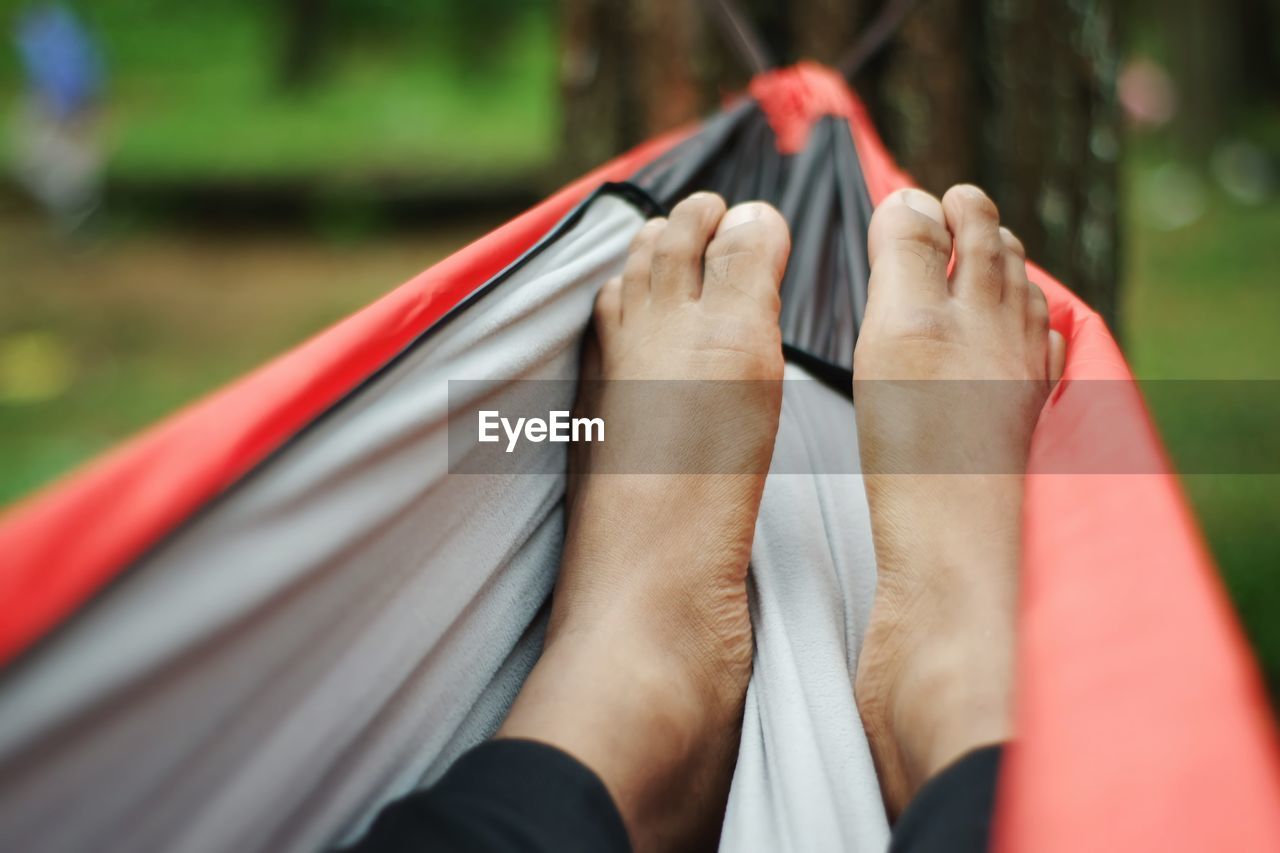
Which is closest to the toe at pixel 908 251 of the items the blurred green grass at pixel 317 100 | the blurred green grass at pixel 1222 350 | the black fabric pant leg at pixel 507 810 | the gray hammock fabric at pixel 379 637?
the gray hammock fabric at pixel 379 637

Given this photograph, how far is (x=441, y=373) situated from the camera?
64 centimetres

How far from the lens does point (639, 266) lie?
0.85 metres

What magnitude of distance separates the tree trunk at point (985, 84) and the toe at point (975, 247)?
40 cm

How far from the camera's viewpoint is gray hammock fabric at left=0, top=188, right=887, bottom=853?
1.46ft

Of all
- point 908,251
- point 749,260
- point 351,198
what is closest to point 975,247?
point 908,251

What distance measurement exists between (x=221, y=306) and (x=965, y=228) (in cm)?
387

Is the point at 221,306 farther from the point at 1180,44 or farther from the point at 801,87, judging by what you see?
the point at 1180,44

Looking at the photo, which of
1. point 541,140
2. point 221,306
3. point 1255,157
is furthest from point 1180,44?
point 221,306

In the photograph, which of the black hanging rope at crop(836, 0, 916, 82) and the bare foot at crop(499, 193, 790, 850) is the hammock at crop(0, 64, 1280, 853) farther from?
Result: the black hanging rope at crop(836, 0, 916, 82)

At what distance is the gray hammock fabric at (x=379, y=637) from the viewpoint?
17.5 inches

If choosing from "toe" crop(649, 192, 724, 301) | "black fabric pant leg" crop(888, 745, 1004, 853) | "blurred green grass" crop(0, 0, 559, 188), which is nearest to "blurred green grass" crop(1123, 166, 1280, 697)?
"toe" crop(649, 192, 724, 301)

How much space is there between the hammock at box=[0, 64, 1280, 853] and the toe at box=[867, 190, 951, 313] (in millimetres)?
93

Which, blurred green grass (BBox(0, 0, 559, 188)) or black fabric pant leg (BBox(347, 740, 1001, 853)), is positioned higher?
blurred green grass (BBox(0, 0, 559, 188))

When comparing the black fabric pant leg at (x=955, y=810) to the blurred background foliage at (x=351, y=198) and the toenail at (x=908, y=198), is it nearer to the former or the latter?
the toenail at (x=908, y=198)
